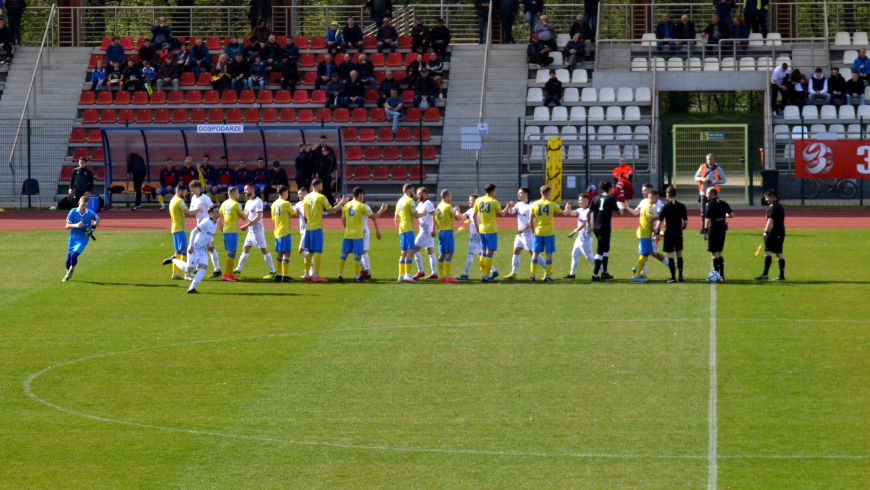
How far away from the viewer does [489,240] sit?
2238 cm

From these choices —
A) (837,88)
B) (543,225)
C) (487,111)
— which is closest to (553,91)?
(487,111)

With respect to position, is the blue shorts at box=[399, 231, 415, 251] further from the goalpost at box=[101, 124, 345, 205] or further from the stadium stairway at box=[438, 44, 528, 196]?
the goalpost at box=[101, 124, 345, 205]

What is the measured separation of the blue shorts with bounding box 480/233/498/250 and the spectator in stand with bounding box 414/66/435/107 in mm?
18017

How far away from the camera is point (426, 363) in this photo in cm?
1561

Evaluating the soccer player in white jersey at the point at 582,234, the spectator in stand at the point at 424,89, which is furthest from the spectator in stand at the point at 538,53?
the soccer player in white jersey at the point at 582,234

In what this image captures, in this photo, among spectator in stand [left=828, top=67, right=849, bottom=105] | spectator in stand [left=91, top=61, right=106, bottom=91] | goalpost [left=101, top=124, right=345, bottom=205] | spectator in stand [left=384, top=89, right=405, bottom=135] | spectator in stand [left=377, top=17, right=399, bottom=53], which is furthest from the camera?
spectator in stand [left=377, top=17, right=399, bottom=53]

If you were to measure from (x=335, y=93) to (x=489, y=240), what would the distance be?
1873 centimetres

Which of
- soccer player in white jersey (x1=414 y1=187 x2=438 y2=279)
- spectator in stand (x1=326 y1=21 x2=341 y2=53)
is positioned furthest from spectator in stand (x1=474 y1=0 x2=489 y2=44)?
soccer player in white jersey (x1=414 y1=187 x2=438 y2=279)

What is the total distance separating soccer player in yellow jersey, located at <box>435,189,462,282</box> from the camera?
22.3 meters

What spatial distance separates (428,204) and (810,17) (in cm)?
2918

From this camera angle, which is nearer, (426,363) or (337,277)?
(426,363)

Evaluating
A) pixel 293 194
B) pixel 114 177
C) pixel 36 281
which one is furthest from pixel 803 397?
pixel 114 177

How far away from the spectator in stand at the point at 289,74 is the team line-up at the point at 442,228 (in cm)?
1862

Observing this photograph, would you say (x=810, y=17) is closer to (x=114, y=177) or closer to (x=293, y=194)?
(x=293, y=194)
